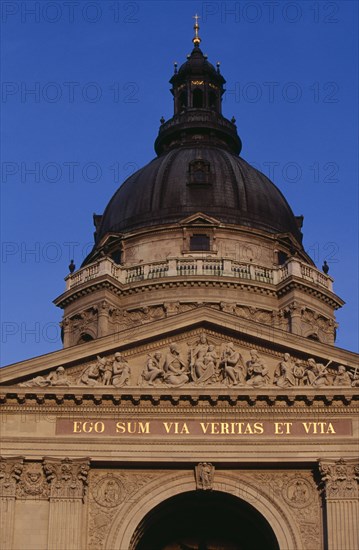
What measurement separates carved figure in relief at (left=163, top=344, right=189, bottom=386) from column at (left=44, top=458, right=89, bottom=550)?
4076 mm

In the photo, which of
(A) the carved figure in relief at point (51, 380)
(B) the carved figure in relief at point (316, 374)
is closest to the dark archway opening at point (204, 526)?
(B) the carved figure in relief at point (316, 374)

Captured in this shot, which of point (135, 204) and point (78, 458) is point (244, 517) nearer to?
point (78, 458)

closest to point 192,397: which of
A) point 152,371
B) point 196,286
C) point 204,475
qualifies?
point 152,371

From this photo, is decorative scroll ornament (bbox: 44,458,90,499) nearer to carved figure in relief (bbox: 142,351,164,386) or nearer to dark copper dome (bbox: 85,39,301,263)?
carved figure in relief (bbox: 142,351,164,386)

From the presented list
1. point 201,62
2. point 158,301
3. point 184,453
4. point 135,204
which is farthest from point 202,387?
point 201,62

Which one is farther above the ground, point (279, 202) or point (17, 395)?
point (279, 202)

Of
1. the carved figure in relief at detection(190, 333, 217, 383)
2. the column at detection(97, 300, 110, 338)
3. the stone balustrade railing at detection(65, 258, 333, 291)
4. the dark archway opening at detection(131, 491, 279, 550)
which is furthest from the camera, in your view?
the stone balustrade railing at detection(65, 258, 333, 291)

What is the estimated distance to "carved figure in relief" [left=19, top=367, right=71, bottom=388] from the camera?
42.5 meters

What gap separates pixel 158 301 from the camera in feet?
202

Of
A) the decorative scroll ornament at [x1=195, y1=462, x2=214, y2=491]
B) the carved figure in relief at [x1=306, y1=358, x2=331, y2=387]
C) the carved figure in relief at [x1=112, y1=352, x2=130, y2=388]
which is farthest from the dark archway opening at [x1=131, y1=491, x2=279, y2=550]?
the carved figure in relief at [x1=306, y1=358, x2=331, y2=387]

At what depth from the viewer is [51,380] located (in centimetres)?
4262

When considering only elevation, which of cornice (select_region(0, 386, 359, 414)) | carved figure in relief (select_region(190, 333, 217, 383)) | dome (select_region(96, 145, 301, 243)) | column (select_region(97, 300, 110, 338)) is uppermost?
dome (select_region(96, 145, 301, 243))

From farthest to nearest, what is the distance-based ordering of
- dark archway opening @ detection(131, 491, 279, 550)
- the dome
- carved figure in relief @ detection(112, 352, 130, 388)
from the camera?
the dome, dark archway opening @ detection(131, 491, 279, 550), carved figure in relief @ detection(112, 352, 130, 388)

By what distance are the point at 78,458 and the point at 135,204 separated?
91.3 feet
